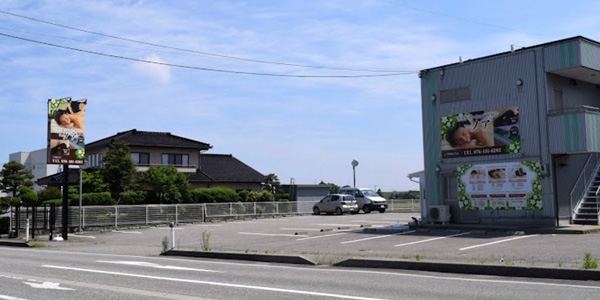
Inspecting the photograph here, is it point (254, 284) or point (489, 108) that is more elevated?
point (489, 108)

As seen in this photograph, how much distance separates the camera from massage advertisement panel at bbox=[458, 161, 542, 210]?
22062 millimetres

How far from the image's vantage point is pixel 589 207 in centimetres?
2256

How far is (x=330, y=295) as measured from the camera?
373 inches

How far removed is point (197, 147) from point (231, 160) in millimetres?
7419

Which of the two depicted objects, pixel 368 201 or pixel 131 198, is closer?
pixel 131 198

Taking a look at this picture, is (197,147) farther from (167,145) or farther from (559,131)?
→ (559,131)

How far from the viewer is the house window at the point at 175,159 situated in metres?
51.0

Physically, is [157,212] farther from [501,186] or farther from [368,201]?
[501,186]

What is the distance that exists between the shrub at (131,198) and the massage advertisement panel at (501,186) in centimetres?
2153

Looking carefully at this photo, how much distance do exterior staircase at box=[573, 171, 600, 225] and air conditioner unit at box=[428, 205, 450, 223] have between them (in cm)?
477

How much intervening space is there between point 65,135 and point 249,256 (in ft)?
46.8

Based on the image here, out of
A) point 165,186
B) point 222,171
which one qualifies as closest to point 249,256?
point 165,186

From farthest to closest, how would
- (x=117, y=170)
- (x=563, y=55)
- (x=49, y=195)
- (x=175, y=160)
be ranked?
(x=175, y=160)
(x=117, y=170)
(x=49, y=195)
(x=563, y=55)

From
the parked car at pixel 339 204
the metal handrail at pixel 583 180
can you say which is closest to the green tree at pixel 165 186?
the parked car at pixel 339 204
